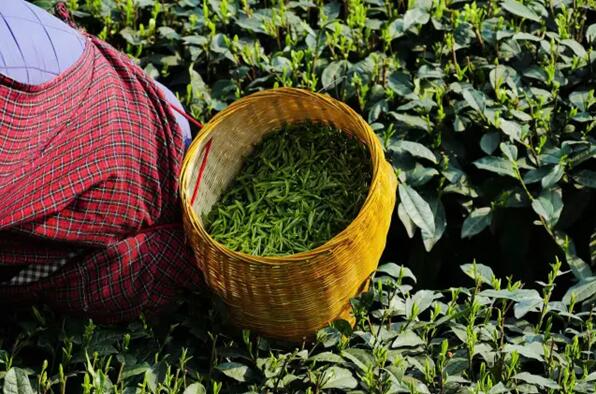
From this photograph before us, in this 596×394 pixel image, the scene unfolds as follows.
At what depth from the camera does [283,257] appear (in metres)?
2.15

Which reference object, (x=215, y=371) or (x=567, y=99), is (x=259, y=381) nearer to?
(x=215, y=371)

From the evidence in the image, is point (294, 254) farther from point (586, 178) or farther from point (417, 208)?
→ point (586, 178)

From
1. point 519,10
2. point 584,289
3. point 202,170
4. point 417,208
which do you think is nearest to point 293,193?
point 202,170

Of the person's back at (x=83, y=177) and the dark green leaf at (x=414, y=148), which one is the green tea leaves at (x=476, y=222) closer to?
the dark green leaf at (x=414, y=148)

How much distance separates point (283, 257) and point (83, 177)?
50 centimetres

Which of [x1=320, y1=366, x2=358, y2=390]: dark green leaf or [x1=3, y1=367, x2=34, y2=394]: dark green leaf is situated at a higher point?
[x1=3, y1=367, x2=34, y2=394]: dark green leaf

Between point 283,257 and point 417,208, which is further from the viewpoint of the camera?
point 417,208

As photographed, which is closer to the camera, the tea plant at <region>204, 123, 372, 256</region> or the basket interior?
the tea plant at <region>204, 123, 372, 256</region>

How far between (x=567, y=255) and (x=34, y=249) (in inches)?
52.9

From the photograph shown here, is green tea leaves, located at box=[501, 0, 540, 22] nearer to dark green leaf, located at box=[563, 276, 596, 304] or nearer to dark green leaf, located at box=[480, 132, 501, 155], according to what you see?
dark green leaf, located at box=[480, 132, 501, 155]

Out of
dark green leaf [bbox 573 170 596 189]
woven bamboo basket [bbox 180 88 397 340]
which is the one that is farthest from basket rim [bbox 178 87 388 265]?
dark green leaf [bbox 573 170 596 189]

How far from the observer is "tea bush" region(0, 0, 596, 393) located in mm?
2254

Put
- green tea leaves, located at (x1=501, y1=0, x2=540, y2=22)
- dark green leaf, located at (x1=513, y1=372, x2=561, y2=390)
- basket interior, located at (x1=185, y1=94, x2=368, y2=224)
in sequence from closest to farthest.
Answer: dark green leaf, located at (x1=513, y1=372, x2=561, y2=390) → basket interior, located at (x1=185, y1=94, x2=368, y2=224) → green tea leaves, located at (x1=501, y1=0, x2=540, y2=22)

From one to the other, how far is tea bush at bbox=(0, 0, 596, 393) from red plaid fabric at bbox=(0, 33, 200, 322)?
0.33ft
